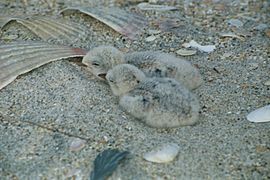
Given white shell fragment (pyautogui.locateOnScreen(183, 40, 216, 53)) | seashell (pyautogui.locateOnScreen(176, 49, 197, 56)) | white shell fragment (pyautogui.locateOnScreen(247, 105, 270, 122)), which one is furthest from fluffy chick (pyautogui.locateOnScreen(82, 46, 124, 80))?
white shell fragment (pyautogui.locateOnScreen(247, 105, 270, 122))

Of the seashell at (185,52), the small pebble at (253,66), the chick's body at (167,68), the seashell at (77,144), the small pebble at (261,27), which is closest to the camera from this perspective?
the seashell at (77,144)

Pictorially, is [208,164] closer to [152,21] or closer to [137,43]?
[137,43]

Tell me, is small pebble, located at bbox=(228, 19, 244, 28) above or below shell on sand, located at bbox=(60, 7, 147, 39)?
below

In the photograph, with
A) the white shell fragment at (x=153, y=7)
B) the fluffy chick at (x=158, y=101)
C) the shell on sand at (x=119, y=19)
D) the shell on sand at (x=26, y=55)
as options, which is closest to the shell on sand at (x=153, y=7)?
the white shell fragment at (x=153, y=7)

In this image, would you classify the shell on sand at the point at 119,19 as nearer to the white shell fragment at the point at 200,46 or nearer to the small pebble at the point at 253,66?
the white shell fragment at the point at 200,46

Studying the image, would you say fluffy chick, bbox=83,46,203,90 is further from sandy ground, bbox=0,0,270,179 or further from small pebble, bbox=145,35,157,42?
small pebble, bbox=145,35,157,42
